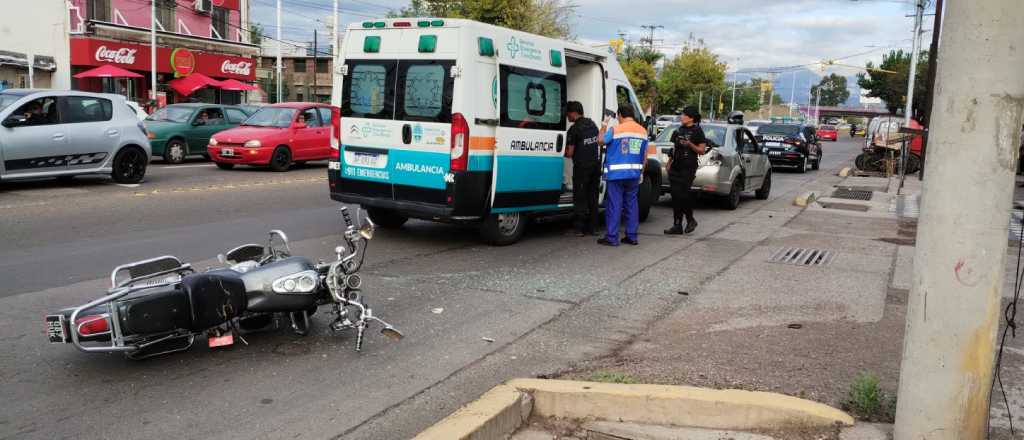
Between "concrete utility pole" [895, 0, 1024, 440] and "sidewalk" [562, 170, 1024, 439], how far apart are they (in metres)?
A: 0.61

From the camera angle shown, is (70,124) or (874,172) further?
(874,172)

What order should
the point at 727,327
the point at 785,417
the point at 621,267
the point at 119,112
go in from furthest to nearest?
the point at 119,112
the point at 621,267
the point at 727,327
the point at 785,417

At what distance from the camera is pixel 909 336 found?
3.68 metres

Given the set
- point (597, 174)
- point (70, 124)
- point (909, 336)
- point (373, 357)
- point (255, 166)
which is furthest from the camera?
point (255, 166)

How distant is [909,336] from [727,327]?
2.67m

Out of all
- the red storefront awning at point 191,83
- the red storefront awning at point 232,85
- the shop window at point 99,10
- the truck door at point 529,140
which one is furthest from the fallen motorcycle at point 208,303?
the red storefront awning at point 232,85

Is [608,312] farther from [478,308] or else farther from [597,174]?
[597,174]

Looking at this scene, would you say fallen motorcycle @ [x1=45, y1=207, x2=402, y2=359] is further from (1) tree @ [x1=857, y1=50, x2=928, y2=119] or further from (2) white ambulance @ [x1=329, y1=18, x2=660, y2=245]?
(1) tree @ [x1=857, y1=50, x2=928, y2=119]

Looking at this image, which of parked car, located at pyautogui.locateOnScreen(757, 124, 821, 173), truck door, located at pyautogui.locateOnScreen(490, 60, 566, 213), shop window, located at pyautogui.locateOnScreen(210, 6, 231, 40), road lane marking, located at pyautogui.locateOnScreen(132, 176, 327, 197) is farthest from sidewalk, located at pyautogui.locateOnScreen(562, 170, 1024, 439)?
shop window, located at pyautogui.locateOnScreen(210, 6, 231, 40)

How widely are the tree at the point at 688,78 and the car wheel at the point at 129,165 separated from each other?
61.7 m

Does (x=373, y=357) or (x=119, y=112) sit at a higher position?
(x=119, y=112)

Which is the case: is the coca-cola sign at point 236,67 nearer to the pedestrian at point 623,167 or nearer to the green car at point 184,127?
the green car at point 184,127

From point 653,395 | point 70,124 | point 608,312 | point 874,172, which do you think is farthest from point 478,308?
point 874,172

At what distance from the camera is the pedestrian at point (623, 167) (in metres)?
9.88
